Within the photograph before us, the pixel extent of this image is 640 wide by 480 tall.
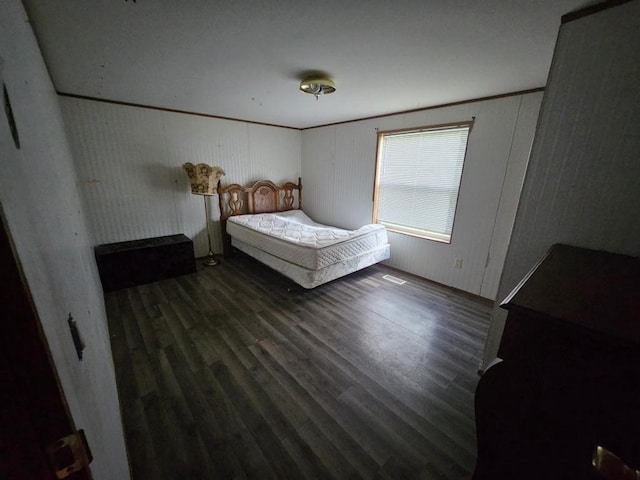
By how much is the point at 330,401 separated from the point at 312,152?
392 centimetres

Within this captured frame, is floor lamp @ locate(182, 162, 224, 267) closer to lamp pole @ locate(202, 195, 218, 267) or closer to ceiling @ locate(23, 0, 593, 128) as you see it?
lamp pole @ locate(202, 195, 218, 267)

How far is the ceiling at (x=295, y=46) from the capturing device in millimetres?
1213

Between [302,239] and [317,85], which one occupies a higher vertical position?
[317,85]

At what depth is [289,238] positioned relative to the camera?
2.94 m

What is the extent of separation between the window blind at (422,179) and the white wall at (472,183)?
115 mm

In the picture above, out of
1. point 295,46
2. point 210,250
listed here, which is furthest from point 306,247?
point 210,250

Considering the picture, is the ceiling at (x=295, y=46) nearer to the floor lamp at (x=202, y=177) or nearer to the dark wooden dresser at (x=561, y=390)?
the floor lamp at (x=202, y=177)

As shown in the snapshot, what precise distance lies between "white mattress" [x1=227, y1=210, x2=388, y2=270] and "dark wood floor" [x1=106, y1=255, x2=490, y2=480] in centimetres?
48

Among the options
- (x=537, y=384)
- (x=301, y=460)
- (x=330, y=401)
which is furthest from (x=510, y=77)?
(x=301, y=460)

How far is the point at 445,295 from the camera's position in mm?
2881

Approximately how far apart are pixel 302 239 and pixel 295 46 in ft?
6.16

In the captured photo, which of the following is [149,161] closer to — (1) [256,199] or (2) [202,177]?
(2) [202,177]

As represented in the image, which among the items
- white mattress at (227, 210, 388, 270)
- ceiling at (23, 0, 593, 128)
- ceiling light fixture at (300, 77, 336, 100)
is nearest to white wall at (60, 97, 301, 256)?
ceiling at (23, 0, 593, 128)

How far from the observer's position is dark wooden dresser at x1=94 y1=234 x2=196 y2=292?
108 inches
